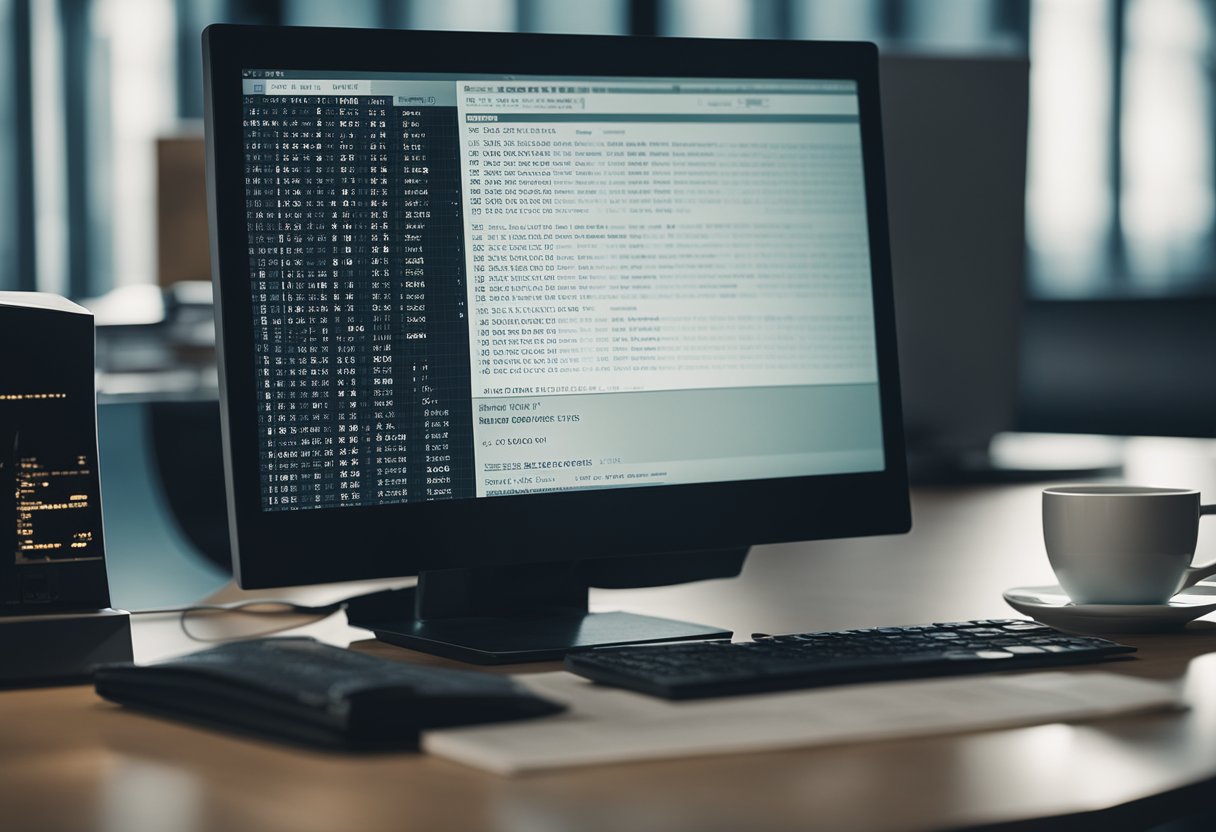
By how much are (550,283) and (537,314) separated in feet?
0.07

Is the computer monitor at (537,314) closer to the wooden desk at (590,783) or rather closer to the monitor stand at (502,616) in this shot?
the monitor stand at (502,616)

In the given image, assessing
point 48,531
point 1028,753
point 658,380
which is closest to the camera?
point 1028,753

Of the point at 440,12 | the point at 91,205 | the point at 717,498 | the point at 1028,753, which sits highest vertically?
the point at 440,12

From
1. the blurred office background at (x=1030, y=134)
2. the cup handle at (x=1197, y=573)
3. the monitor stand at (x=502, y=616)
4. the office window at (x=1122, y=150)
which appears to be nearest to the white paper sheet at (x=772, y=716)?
the monitor stand at (x=502, y=616)

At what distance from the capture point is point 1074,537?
1.04 meters

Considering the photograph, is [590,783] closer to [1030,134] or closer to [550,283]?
[550,283]

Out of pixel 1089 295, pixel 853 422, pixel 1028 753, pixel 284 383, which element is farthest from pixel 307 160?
pixel 1089 295

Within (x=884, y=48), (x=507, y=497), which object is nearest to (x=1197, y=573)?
(x=507, y=497)

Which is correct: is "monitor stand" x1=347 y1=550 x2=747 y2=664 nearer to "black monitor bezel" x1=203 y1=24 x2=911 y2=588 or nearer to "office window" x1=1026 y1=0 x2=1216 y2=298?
"black monitor bezel" x1=203 y1=24 x2=911 y2=588

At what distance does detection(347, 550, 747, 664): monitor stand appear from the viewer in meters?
0.96

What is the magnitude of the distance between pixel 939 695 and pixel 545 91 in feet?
1.51

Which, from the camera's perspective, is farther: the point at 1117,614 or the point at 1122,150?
the point at 1122,150

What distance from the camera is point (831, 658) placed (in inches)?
33.4

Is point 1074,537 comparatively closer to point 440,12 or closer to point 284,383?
point 284,383
